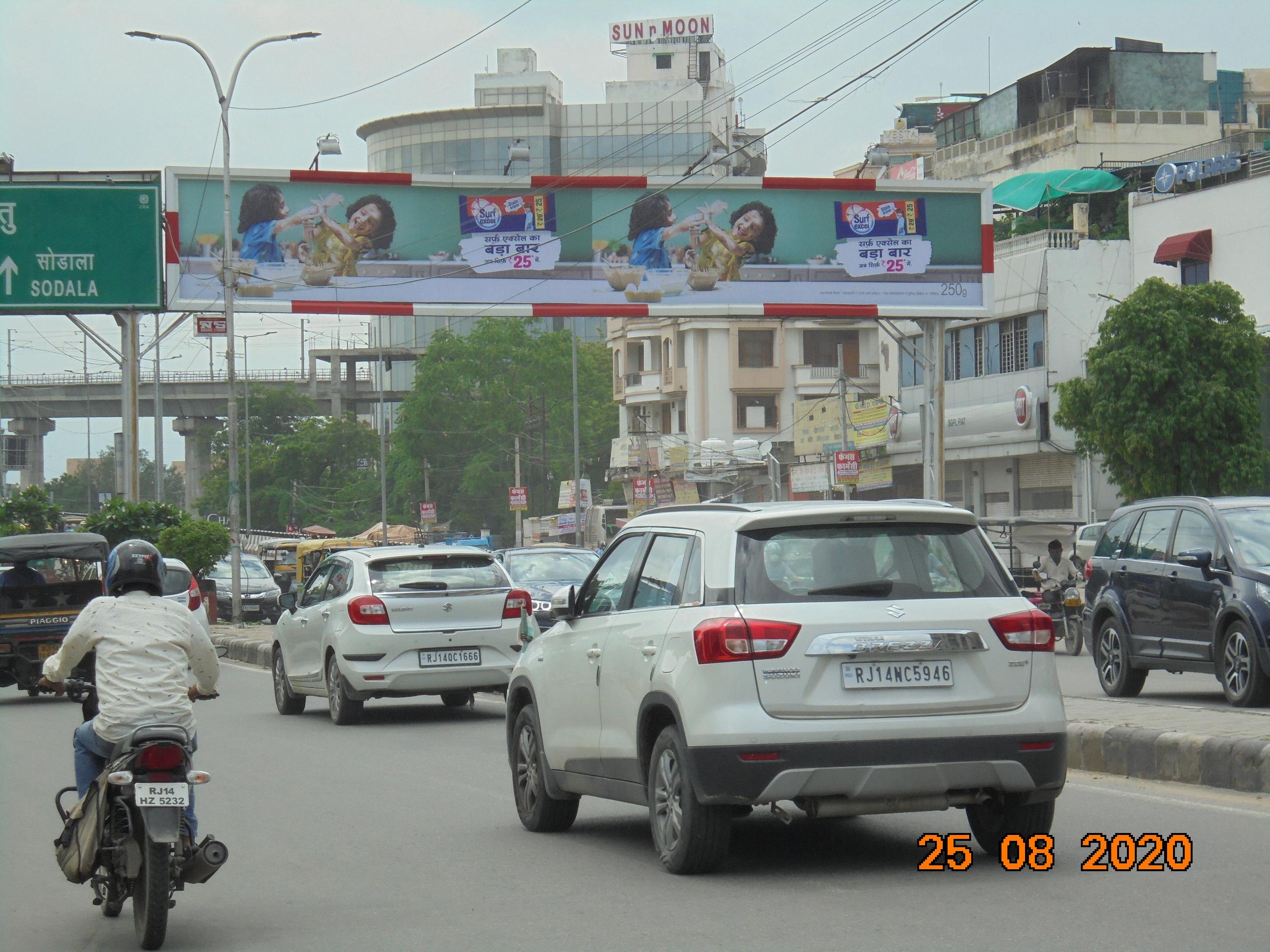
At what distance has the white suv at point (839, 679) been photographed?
6.71m

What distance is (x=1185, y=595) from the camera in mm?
14133

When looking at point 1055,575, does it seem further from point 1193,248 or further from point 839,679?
point 839,679

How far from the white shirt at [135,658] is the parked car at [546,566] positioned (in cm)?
1498

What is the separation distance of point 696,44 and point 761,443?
55139 mm

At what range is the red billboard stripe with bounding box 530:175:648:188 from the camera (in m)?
32.3

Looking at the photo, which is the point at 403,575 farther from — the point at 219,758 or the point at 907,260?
the point at 907,260

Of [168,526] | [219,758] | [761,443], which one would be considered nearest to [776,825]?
[219,758]

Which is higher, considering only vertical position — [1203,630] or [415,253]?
[415,253]

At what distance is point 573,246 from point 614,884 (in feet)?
86.2

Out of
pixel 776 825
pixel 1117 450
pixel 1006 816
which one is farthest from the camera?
pixel 1117 450

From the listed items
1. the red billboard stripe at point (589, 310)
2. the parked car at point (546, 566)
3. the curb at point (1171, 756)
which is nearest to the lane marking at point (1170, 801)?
the curb at point (1171, 756)

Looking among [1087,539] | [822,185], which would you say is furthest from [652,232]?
[1087,539]

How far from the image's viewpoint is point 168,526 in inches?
1389

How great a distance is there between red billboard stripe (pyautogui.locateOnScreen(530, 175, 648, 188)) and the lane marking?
77.6ft
